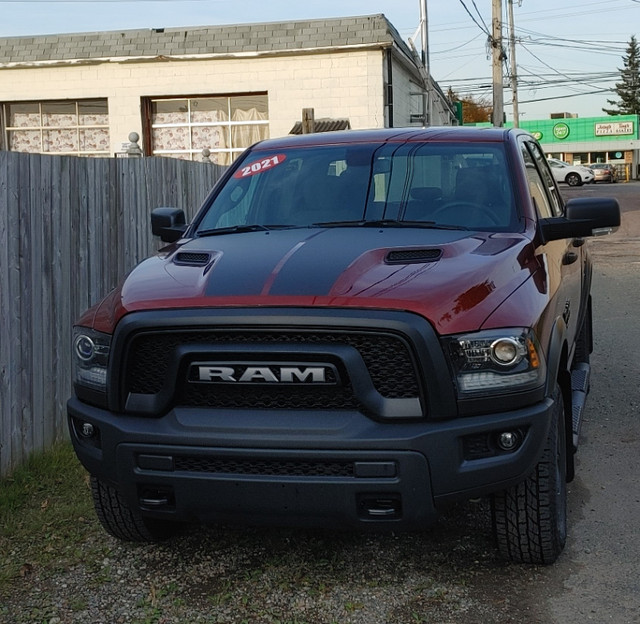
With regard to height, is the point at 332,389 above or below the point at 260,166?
below

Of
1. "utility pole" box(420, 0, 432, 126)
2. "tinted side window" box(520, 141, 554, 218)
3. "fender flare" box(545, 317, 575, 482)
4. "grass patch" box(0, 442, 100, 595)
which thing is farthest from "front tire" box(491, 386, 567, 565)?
"utility pole" box(420, 0, 432, 126)

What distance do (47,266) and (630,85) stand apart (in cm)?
10837

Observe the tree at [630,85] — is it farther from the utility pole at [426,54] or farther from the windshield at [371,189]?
the windshield at [371,189]

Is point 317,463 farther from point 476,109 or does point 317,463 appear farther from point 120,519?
point 476,109

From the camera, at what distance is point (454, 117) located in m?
35.8

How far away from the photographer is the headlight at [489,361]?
3412 millimetres

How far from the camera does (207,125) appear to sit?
829 inches

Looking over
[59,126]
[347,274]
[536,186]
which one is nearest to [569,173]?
[59,126]

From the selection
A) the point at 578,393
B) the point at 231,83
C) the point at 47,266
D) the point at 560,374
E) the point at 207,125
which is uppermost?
the point at 231,83

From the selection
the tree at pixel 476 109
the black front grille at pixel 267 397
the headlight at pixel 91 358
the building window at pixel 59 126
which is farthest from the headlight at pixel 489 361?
the tree at pixel 476 109

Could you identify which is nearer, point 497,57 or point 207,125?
point 207,125

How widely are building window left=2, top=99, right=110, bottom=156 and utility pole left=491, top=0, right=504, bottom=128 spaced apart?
46.4ft

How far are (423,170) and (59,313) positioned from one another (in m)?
2.46

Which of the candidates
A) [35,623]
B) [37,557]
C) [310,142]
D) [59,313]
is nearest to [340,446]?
[35,623]
